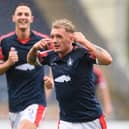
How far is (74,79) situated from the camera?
7844mm

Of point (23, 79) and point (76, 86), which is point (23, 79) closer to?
point (23, 79)

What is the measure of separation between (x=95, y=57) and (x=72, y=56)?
0.93 ft

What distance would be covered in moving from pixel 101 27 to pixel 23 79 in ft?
31.6

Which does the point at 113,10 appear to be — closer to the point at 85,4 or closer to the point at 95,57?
the point at 85,4

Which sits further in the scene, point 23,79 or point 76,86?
point 23,79

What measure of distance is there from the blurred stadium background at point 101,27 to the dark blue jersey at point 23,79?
16.6ft

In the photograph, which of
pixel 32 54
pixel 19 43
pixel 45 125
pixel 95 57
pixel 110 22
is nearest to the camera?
pixel 95 57

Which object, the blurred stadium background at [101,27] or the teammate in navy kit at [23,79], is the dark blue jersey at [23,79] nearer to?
the teammate in navy kit at [23,79]

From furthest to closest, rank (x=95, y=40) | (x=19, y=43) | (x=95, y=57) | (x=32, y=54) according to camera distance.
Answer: (x=95, y=40)
(x=19, y=43)
(x=32, y=54)
(x=95, y=57)

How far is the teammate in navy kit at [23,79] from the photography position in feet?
29.6

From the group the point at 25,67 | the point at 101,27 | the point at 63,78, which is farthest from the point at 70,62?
the point at 101,27

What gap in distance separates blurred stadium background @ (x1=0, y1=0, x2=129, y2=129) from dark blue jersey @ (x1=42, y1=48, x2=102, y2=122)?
6.24 meters

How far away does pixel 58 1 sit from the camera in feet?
59.1

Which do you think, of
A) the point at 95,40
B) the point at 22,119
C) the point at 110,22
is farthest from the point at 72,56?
the point at 110,22
